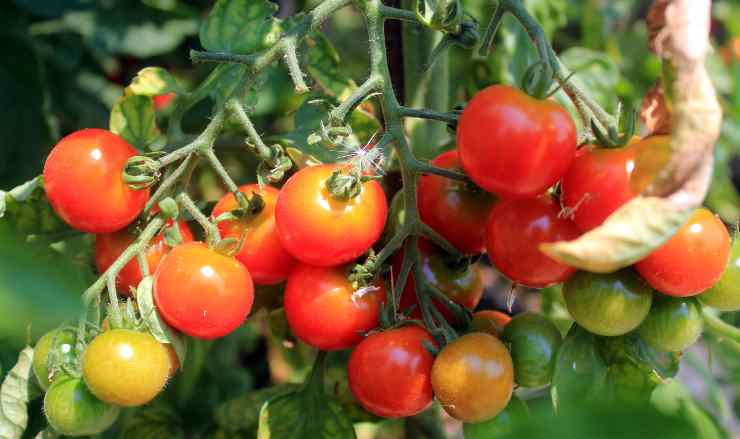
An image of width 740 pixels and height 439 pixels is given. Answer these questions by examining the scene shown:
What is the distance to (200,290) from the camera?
735mm

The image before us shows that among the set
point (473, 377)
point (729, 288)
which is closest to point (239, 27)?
point (473, 377)

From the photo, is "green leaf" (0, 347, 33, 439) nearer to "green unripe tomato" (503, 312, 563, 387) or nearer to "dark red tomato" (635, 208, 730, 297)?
"green unripe tomato" (503, 312, 563, 387)

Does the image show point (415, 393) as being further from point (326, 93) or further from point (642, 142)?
point (326, 93)

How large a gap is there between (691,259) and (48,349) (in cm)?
60

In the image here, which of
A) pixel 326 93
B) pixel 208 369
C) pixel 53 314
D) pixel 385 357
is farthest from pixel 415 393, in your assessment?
pixel 208 369

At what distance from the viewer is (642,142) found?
644mm

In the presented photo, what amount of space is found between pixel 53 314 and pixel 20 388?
71 cm

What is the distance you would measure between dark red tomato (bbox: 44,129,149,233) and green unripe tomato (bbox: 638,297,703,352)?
0.51 meters

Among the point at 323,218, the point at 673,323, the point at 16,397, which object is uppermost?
the point at 323,218

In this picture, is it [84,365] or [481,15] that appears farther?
[481,15]

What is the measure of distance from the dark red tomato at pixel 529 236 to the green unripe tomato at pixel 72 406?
1.32ft

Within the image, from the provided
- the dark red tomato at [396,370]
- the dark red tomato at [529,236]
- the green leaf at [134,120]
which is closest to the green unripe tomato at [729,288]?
the dark red tomato at [529,236]

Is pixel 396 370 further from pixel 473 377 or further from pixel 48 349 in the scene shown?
pixel 48 349

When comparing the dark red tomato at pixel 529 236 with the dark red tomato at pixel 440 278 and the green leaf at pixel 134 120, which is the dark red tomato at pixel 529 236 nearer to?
the dark red tomato at pixel 440 278
